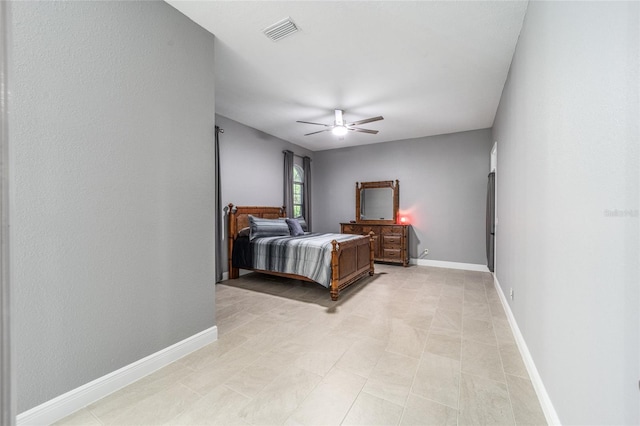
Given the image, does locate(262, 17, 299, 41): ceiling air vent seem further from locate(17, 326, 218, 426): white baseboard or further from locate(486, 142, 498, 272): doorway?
locate(486, 142, 498, 272): doorway

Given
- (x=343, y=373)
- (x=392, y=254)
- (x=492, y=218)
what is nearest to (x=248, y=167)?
(x=392, y=254)

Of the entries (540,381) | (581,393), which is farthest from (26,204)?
(540,381)

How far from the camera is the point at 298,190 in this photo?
21.9ft

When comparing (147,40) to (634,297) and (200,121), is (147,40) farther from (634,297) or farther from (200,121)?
(634,297)

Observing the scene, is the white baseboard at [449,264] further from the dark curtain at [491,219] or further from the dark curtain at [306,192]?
the dark curtain at [306,192]

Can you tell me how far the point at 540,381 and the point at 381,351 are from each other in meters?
1.05

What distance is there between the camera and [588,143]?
1.12 m

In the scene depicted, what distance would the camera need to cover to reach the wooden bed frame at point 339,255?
3641 millimetres

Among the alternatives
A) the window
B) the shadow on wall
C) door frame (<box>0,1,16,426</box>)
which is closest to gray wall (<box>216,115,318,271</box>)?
the window

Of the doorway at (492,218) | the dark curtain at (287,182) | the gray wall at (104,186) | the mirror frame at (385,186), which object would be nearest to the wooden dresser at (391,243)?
the mirror frame at (385,186)

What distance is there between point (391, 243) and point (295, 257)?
2661 mm

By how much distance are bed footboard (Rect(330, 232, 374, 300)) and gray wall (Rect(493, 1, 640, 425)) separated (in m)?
2.12

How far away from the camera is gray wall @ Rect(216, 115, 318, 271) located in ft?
15.4

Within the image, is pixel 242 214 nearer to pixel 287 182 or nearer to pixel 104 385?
pixel 287 182
